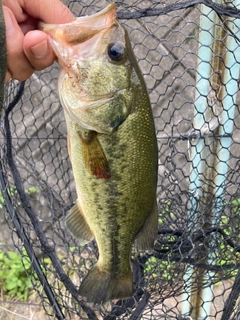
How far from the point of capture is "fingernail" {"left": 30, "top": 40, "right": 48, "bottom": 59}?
3.55 feet

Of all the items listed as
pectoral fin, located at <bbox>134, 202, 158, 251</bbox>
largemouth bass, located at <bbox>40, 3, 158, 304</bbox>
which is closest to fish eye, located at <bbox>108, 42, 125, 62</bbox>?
largemouth bass, located at <bbox>40, 3, 158, 304</bbox>

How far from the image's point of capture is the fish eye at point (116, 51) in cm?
117

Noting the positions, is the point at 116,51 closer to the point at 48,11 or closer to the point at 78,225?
the point at 48,11

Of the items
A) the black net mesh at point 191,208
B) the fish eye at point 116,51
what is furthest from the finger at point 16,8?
the black net mesh at point 191,208

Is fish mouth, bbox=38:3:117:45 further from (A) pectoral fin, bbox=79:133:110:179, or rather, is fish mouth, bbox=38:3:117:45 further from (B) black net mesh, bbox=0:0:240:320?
(B) black net mesh, bbox=0:0:240:320

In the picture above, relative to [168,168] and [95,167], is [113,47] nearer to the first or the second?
[95,167]

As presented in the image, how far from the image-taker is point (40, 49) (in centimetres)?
110

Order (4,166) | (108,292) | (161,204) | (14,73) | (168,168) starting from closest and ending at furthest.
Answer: (14,73) → (108,292) → (4,166) → (161,204) → (168,168)

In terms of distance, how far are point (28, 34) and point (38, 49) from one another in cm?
4

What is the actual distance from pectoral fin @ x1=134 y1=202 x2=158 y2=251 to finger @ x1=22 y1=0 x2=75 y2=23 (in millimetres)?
597

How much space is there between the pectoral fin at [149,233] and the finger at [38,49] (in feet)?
1.74

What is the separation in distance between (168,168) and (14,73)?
136 cm

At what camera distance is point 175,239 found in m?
1.87

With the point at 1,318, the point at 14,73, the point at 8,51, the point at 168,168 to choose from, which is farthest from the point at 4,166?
the point at 1,318
